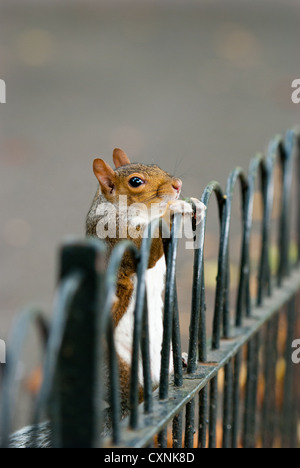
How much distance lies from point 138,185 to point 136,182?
14mm

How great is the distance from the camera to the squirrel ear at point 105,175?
159 centimetres

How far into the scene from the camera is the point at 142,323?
1246mm

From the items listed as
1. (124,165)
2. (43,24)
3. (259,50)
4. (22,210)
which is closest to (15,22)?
(43,24)

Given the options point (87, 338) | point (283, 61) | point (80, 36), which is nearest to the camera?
point (87, 338)

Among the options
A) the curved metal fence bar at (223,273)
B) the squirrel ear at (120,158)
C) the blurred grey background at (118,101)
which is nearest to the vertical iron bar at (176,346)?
the curved metal fence bar at (223,273)

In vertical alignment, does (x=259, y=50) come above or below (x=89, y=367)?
above

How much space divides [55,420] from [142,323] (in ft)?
1.01

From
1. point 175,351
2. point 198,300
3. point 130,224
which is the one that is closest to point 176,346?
point 175,351

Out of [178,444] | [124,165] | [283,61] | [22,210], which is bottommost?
[178,444]

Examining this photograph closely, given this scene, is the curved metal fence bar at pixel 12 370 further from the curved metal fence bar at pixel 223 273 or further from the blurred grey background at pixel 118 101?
the blurred grey background at pixel 118 101

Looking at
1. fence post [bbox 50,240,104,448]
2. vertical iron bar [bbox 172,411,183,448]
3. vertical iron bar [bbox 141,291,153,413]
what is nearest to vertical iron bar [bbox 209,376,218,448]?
vertical iron bar [bbox 172,411,183,448]

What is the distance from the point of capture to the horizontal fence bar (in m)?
1.21

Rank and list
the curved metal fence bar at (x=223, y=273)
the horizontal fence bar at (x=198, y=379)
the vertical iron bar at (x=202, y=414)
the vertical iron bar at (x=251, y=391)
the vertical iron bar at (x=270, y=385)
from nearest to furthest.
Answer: the horizontal fence bar at (x=198, y=379) < the vertical iron bar at (x=202, y=414) < the curved metal fence bar at (x=223, y=273) < the vertical iron bar at (x=251, y=391) < the vertical iron bar at (x=270, y=385)

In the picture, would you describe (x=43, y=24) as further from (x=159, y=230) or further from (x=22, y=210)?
(x=159, y=230)
